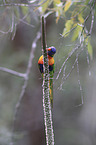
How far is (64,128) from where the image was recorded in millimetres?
4930

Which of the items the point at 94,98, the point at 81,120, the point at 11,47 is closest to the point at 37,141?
the point at 81,120

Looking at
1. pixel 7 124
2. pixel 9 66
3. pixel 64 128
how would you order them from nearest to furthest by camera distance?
pixel 9 66
pixel 7 124
pixel 64 128

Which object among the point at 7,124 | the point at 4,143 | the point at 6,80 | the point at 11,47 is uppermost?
the point at 11,47

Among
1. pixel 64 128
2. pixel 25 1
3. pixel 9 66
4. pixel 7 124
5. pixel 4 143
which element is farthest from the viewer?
pixel 64 128

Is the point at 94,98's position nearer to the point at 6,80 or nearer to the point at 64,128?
the point at 64,128

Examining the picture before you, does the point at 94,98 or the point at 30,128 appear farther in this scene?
the point at 30,128

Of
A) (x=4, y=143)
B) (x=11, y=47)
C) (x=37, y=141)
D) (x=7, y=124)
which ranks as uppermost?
(x=11, y=47)

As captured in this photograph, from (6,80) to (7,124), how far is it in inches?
34.9

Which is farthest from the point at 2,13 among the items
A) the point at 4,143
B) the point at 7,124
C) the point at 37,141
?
the point at 37,141

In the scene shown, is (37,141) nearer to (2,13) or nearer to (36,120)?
(36,120)

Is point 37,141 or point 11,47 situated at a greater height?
point 11,47

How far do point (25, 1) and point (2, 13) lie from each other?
8.5 inches

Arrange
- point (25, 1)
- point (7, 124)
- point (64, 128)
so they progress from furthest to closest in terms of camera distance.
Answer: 1. point (64, 128)
2. point (7, 124)
3. point (25, 1)

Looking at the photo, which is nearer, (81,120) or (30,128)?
(30,128)
